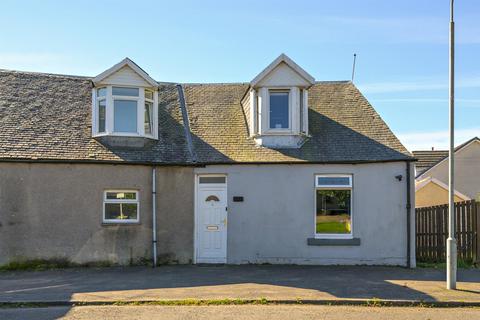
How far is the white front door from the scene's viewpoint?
14922 millimetres

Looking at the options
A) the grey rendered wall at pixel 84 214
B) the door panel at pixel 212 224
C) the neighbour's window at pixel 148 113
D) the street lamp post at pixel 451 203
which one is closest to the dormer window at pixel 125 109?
the neighbour's window at pixel 148 113

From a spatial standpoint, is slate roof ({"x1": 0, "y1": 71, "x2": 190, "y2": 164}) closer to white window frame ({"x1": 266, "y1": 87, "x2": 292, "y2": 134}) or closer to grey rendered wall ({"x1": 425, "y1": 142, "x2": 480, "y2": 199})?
white window frame ({"x1": 266, "y1": 87, "x2": 292, "y2": 134})

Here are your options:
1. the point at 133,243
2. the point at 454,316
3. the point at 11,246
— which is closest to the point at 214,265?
the point at 133,243

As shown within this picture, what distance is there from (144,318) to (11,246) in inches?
268

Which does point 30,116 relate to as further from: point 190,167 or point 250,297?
point 250,297

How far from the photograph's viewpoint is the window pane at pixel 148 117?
1580 centimetres

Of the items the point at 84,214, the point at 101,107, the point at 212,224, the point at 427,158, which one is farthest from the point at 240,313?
the point at 427,158

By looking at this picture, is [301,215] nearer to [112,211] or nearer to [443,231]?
[443,231]

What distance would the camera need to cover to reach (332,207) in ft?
48.8

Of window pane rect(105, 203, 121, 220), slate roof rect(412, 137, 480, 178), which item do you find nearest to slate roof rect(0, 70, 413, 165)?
window pane rect(105, 203, 121, 220)

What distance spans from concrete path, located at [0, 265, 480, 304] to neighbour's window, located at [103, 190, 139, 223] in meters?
1.49

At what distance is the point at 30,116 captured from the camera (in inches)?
612

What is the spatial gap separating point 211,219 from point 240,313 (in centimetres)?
609

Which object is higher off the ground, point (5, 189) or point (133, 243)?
point (5, 189)
